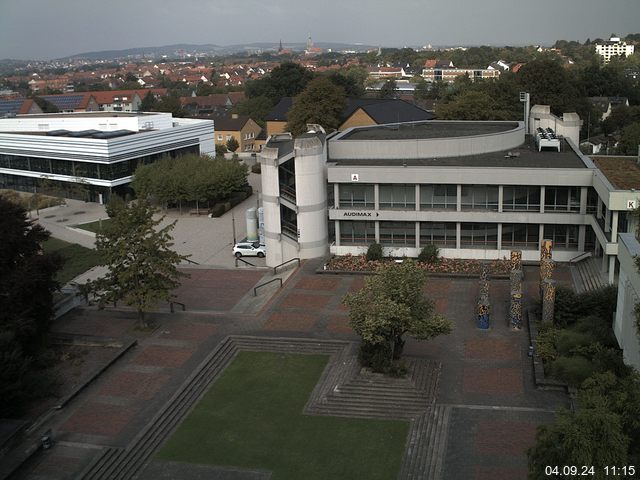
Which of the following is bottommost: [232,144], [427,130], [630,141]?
[232,144]

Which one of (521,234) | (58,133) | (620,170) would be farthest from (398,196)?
(58,133)

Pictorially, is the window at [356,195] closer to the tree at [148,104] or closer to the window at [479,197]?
the window at [479,197]

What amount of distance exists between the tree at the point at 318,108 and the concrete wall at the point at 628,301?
54546 millimetres

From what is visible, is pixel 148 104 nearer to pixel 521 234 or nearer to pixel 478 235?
pixel 478 235

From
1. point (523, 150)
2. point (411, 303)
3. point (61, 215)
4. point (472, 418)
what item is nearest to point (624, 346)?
point (472, 418)

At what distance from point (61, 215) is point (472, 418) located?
47.2m

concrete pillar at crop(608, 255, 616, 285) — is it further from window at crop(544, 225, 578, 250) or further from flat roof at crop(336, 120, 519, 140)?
flat roof at crop(336, 120, 519, 140)

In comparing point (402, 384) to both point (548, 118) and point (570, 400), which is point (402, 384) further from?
point (548, 118)

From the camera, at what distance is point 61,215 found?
60.5 m

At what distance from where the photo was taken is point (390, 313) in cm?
2400

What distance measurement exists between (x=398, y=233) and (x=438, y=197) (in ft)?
10.0

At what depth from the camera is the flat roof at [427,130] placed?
46.5 m

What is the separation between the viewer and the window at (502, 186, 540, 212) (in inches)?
1500


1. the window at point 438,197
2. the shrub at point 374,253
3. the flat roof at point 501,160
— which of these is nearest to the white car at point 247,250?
the flat roof at point 501,160
